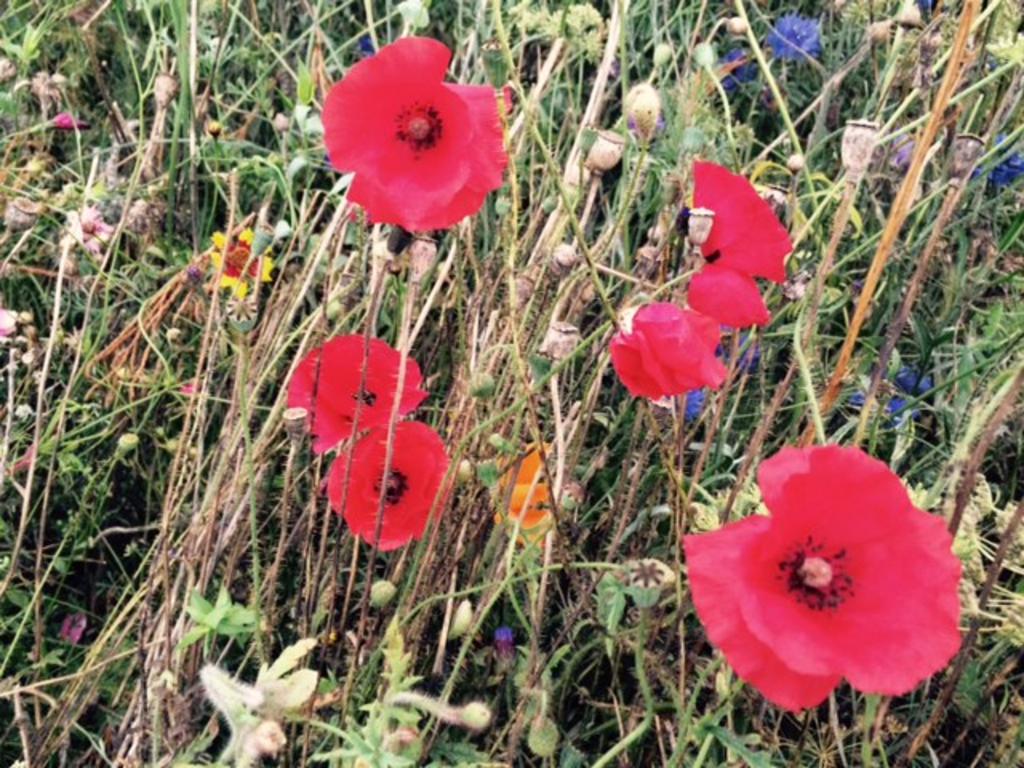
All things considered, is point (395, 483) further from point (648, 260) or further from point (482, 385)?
point (648, 260)

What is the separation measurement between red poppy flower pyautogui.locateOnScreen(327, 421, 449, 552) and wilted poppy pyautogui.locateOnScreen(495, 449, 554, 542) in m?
0.07

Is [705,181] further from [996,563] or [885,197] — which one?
[885,197]

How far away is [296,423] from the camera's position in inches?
35.9

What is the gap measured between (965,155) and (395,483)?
0.54m

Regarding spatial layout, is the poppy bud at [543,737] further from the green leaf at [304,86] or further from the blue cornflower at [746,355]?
the green leaf at [304,86]

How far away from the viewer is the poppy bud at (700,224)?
0.83 m

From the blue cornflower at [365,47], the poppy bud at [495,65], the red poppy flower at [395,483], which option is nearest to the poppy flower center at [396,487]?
the red poppy flower at [395,483]

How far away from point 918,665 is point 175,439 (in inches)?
35.5

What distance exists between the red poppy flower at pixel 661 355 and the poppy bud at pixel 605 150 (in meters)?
0.17

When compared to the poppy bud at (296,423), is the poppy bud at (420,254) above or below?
above

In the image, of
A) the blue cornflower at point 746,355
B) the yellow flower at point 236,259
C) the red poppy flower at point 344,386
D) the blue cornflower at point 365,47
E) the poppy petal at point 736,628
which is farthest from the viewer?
the blue cornflower at point 365,47

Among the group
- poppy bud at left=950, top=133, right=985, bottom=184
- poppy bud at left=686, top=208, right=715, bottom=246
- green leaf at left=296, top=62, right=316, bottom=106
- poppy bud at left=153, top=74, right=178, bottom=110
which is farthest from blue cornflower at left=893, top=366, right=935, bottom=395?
poppy bud at left=153, top=74, right=178, bottom=110

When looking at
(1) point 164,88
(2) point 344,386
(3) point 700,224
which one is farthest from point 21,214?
(3) point 700,224

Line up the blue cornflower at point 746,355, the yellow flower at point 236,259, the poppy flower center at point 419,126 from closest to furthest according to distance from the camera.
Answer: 1. the poppy flower center at point 419,126
2. the blue cornflower at point 746,355
3. the yellow flower at point 236,259
